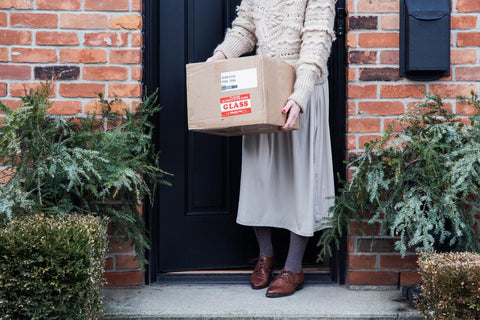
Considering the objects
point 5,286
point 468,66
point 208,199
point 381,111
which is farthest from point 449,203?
point 5,286

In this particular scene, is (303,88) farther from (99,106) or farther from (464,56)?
(99,106)

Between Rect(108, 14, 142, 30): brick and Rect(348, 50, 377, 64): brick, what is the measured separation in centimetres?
111

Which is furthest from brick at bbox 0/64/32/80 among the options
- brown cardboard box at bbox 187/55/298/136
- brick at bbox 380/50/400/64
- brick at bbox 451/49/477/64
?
brick at bbox 451/49/477/64

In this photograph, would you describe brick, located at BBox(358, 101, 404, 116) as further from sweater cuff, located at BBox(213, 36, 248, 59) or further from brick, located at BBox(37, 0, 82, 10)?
brick, located at BBox(37, 0, 82, 10)

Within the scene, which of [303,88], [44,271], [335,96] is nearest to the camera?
[44,271]

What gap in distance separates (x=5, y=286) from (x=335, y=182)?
179 centimetres

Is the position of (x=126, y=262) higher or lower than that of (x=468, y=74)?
lower

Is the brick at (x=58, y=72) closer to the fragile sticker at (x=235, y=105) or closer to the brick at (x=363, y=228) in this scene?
the fragile sticker at (x=235, y=105)

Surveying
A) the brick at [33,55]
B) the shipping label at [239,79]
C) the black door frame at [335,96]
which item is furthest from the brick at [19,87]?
the shipping label at [239,79]

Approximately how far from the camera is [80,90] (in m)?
2.83

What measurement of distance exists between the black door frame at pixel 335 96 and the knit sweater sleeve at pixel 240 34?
0.39 m

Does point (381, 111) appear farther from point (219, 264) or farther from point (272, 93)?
point (219, 264)

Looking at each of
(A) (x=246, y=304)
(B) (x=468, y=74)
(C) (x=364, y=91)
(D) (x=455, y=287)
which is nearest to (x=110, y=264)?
(A) (x=246, y=304)

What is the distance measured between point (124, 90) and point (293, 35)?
0.91 m
